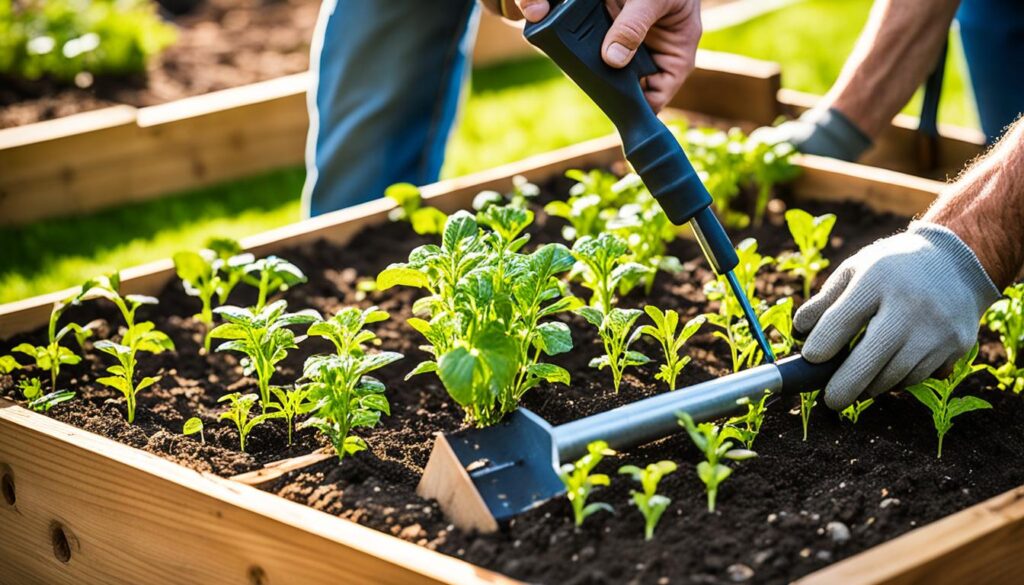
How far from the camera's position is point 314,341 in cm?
261

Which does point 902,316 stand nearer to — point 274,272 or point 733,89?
point 274,272

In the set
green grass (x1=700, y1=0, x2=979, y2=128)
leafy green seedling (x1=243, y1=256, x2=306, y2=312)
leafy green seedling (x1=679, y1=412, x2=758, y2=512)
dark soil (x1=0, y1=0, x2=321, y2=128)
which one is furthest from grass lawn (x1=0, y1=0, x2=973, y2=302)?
leafy green seedling (x1=679, y1=412, x2=758, y2=512)

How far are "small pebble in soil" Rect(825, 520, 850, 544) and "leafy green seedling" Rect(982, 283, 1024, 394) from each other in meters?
0.64

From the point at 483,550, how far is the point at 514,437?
23 centimetres

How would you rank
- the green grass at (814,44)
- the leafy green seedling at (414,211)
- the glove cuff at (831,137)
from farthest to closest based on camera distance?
1. the green grass at (814,44)
2. the glove cuff at (831,137)
3. the leafy green seedling at (414,211)

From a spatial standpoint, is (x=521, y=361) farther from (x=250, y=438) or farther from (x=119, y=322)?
(x=119, y=322)

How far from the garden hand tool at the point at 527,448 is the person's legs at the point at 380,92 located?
1.76m

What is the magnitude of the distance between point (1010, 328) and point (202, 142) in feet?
9.20

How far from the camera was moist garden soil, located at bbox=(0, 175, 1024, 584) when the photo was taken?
1707mm

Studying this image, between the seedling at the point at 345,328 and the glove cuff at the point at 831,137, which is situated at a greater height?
the seedling at the point at 345,328

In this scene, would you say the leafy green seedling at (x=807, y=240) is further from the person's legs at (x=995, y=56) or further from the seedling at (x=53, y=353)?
the seedling at (x=53, y=353)

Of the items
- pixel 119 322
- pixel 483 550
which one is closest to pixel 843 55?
pixel 119 322

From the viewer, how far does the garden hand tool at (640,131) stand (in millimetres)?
2123

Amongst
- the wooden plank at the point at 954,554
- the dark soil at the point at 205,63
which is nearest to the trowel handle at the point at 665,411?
the wooden plank at the point at 954,554
